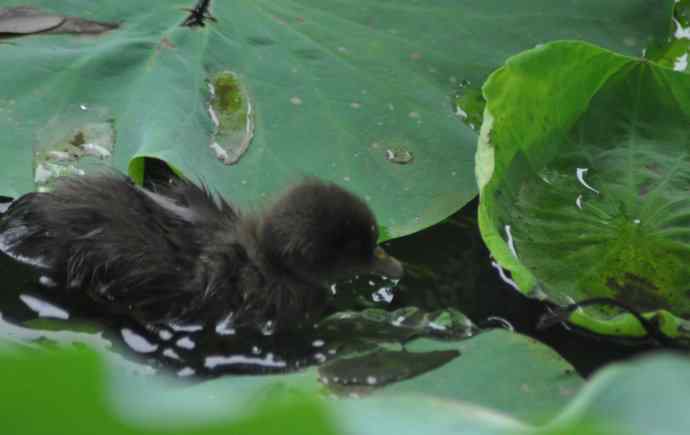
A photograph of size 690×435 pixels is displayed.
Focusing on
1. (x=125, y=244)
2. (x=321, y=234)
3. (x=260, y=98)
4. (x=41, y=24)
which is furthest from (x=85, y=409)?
(x=41, y=24)

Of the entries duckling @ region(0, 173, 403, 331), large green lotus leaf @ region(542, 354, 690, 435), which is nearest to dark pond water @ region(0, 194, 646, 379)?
duckling @ region(0, 173, 403, 331)

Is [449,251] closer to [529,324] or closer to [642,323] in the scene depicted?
[529,324]

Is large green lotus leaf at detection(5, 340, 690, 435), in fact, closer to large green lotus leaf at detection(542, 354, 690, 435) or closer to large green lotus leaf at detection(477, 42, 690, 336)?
large green lotus leaf at detection(542, 354, 690, 435)

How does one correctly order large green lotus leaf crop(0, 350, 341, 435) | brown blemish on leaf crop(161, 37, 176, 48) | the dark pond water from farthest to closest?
brown blemish on leaf crop(161, 37, 176, 48) < the dark pond water < large green lotus leaf crop(0, 350, 341, 435)

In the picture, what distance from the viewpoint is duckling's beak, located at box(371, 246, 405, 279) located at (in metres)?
3.49

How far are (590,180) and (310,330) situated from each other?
3.62ft

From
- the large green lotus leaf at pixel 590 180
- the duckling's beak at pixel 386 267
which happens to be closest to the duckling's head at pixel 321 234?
the duckling's beak at pixel 386 267

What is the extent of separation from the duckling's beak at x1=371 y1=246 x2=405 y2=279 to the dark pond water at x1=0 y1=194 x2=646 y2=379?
0.09 metres

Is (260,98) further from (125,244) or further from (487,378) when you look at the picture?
(487,378)

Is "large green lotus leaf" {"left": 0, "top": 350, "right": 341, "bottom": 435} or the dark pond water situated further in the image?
the dark pond water

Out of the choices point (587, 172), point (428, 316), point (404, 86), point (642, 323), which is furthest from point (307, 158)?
point (642, 323)

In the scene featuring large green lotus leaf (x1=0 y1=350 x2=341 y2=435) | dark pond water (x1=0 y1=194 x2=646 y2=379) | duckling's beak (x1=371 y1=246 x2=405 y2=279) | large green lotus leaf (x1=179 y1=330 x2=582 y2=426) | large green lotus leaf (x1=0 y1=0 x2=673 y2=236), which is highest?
large green lotus leaf (x1=0 y1=350 x2=341 y2=435)

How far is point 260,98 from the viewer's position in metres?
3.73

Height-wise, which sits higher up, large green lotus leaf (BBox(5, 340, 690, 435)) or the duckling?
large green lotus leaf (BBox(5, 340, 690, 435))
